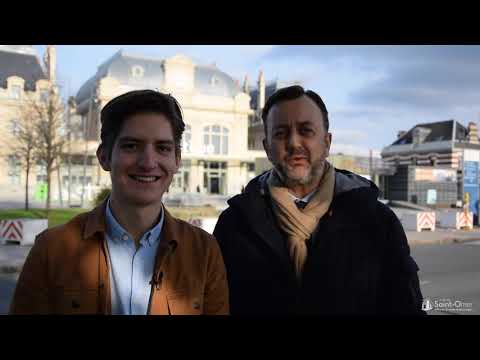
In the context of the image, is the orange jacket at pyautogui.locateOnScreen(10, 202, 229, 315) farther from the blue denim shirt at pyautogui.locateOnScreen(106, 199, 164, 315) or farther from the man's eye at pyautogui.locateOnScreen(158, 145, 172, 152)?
the man's eye at pyautogui.locateOnScreen(158, 145, 172, 152)

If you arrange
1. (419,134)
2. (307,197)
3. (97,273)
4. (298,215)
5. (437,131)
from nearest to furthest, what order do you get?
(97,273) → (298,215) → (307,197) → (419,134) → (437,131)

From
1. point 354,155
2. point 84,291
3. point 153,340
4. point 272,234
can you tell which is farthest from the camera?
point 354,155

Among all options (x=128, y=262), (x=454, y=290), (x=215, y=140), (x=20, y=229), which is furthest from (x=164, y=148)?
(x=20, y=229)

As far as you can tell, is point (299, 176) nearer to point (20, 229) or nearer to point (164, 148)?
point (164, 148)

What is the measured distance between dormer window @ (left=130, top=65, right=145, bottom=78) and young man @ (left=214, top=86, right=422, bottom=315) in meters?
0.91

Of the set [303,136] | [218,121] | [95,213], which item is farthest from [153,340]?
[218,121]

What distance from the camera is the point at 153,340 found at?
2225 millimetres

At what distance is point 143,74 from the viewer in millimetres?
2688

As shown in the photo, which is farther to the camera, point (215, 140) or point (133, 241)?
point (215, 140)

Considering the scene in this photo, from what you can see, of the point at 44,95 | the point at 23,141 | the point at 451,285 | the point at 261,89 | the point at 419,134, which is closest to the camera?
the point at 261,89

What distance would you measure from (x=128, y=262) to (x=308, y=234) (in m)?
0.85

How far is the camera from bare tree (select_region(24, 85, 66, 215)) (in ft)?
14.4
